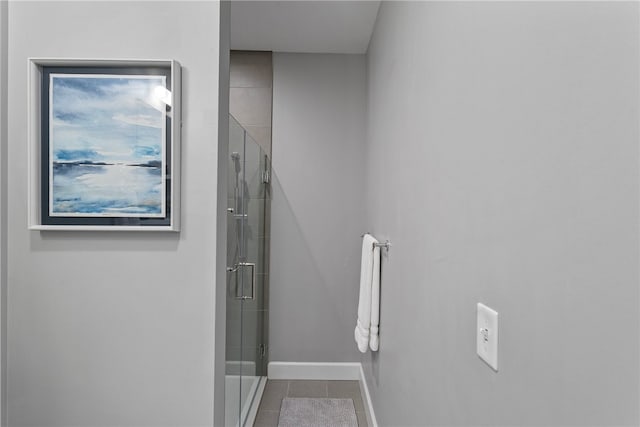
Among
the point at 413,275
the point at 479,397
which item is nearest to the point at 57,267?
the point at 413,275

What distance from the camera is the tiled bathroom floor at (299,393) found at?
2779 millimetres

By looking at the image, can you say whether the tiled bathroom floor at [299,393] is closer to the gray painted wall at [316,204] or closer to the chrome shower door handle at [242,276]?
the gray painted wall at [316,204]

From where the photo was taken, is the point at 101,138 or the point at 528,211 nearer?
the point at 528,211

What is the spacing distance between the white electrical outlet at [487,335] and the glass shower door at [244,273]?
4.19 feet

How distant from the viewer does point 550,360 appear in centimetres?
64

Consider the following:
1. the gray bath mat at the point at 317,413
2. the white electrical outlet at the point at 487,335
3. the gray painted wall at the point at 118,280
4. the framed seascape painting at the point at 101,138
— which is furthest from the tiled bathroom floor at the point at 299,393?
the white electrical outlet at the point at 487,335

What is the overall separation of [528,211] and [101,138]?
1.40 meters

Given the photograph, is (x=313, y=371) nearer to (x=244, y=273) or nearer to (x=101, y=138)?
(x=244, y=273)

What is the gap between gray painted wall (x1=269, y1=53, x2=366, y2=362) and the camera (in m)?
3.43

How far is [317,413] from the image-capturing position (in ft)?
9.36

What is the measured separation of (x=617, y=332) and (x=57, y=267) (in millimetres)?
1661

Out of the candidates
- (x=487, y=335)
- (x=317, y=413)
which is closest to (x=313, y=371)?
(x=317, y=413)

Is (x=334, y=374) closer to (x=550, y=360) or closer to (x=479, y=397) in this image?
(x=479, y=397)

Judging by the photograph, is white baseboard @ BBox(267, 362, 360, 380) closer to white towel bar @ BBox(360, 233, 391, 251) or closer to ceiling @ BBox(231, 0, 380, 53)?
white towel bar @ BBox(360, 233, 391, 251)
